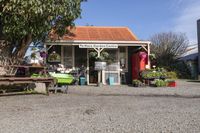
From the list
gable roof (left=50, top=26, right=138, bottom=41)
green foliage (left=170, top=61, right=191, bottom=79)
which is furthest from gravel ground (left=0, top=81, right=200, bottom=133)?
green foliage (left=170, top=61, right=191, bottom=79)

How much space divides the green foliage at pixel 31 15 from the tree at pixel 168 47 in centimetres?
2498

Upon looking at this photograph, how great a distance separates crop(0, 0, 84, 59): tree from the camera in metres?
13.4

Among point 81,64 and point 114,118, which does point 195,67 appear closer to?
point 81,64

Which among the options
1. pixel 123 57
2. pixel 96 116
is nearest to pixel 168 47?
pixel 123 57

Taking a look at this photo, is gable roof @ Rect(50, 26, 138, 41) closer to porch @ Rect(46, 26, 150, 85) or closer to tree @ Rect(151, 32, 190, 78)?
porch @ Rect(46, 26, 150, 85)

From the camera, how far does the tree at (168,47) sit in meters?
40.2

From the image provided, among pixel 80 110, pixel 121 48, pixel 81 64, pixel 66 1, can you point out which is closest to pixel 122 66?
pixel 121 48

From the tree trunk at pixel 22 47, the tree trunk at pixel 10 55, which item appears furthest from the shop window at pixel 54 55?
the tree trunk at pixel 22 47

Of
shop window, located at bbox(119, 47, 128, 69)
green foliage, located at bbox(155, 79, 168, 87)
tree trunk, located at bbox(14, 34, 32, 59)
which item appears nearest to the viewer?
tree trunk, located at bbox(14, 34, 32, 59)

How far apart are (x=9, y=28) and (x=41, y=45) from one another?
6.04 m

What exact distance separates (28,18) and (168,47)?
3155cm

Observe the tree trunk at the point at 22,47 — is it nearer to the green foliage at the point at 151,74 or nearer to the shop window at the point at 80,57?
the shop window at the point at 80,57

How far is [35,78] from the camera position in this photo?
14992mm

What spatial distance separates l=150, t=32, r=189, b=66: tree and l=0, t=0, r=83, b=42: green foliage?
81.9ft
